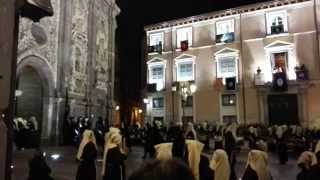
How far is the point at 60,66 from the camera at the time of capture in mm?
24062

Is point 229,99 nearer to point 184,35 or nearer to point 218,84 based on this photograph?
point 218,84

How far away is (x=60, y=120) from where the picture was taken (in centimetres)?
2378

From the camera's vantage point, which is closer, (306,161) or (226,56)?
(306,161)

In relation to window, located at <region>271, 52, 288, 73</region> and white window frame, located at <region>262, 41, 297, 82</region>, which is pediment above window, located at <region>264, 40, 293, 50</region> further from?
window, located at <region>271, 52, 288, 73</region>

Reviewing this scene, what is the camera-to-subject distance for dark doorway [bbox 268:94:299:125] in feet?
111

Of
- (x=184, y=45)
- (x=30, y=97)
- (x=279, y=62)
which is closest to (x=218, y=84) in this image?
(x=184, y=45)

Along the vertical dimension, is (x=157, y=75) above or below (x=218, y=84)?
above

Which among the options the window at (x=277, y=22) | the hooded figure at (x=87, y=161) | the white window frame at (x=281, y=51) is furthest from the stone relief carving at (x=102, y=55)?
the hooded figure at (x=87, y=161)

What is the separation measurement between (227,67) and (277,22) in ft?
19.7

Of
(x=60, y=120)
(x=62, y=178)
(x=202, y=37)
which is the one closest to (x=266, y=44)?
(x=202, y=37)

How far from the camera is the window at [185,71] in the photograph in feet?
130

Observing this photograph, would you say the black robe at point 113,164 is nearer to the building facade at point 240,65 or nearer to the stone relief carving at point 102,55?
the stone relief carving at point 102,55

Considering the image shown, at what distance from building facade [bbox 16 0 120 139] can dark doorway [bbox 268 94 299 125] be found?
14977 mm

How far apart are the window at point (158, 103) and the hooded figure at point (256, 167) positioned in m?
33.5
